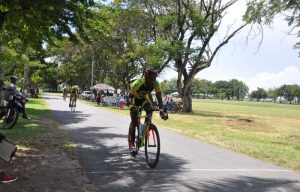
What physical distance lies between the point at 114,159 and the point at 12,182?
3.08 meters

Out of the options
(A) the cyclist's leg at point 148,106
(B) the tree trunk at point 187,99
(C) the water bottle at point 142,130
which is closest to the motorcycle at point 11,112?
(C) the water bottle at point 142,130

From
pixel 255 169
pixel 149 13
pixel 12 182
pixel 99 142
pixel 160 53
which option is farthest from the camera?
pixel 149 13

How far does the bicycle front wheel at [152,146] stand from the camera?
31.1ft

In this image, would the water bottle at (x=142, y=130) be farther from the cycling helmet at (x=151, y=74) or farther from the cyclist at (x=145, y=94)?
the cycling helmet at (x=151, y=74)

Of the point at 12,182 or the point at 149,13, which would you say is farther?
the point at 149,13

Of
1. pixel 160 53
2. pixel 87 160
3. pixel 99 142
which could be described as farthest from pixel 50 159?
pixel 160 53

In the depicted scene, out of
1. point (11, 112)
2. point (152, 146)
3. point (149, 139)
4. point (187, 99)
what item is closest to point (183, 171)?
point (152, 146)

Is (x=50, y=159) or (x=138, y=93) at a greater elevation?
(x=138, y=93)

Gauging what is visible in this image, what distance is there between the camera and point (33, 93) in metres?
59.5

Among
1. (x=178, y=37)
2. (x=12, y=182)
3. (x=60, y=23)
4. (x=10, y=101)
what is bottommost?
(x=12, y=182)

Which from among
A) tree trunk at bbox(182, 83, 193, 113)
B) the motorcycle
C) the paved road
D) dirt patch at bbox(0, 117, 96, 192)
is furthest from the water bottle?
tree trunk at bbox(182, 83, 193, 113)

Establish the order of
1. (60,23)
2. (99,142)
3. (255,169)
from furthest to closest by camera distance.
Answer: (99,142) < (60,23) < (255,169)

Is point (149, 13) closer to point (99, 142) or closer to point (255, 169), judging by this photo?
point (99, 142)

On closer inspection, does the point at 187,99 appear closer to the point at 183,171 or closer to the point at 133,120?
the point at 133,120
